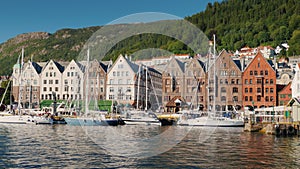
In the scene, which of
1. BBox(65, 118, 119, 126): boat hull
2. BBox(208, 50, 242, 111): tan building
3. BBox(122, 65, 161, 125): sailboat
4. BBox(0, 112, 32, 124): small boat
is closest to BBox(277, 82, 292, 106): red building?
BBox(208, 50, 242, 111): tan building

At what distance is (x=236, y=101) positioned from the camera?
81125 mm

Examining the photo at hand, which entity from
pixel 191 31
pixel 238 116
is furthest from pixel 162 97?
pixel 238 116

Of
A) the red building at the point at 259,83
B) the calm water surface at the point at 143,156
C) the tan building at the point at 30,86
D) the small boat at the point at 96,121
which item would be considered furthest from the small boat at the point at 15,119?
the red building at the point at 259,83

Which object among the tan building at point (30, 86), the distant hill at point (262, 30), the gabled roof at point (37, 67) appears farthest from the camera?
the distant hill at point (262, 30)

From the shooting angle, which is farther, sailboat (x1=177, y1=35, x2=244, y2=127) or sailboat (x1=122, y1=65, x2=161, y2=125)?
sailboat (x1=122, y1=65, x2=161, y2=125)

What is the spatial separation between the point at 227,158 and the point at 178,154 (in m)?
3.24

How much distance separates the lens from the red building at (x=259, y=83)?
264 feet

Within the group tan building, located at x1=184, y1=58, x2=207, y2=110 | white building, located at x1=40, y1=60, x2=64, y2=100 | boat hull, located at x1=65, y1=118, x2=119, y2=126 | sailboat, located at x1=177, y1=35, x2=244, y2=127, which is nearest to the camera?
tan building, located at x1=184, y1=58, x2=207, y2=110

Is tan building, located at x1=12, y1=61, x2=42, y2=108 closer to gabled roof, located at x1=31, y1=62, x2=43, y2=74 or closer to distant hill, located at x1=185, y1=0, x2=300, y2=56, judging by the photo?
gabled roof, located at x1=31, y1=62, x2=43, y2=74

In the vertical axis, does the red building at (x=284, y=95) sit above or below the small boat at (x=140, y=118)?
above

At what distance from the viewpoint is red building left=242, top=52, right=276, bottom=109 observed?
264ft

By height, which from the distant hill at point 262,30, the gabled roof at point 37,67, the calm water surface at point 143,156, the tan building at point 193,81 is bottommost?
the calm water surface at point 143,156

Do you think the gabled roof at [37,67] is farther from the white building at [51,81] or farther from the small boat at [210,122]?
the small boat at [210,122]

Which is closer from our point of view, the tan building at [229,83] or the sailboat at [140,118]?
the sailboat at [140,118]
